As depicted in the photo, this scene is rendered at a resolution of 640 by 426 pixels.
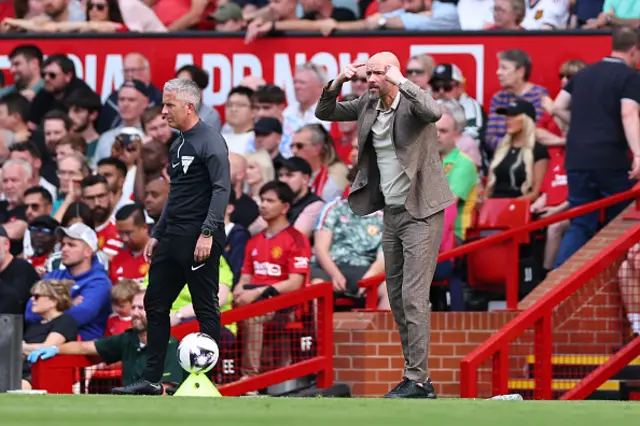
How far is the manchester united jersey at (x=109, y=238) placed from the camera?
13.7 meters

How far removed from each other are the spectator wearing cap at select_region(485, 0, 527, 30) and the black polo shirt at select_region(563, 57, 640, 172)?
1868mm

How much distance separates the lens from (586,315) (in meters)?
12.2

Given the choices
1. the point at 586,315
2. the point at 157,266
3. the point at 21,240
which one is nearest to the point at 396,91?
the point at 157,266

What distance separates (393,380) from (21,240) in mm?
3851

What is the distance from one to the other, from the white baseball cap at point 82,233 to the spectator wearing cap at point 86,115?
2220mm

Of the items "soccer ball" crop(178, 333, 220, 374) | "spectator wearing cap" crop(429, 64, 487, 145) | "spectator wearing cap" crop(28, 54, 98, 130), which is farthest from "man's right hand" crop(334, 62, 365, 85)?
"spectator wearing cap" crop(28, 54, 98, 130)

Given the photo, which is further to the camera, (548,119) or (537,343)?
(548,119)

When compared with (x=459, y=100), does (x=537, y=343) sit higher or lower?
lower

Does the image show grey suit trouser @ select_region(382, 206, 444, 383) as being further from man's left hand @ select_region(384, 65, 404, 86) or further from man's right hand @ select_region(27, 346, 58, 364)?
man's right hand @ select_region(27, 346, 58, 364)

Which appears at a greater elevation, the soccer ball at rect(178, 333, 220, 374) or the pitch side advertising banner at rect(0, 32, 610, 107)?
the pitch side advertising banner at rect(0, 32, 610, 107)

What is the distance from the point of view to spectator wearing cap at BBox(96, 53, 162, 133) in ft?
50.5

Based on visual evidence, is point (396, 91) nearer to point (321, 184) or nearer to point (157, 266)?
point (157, 266)

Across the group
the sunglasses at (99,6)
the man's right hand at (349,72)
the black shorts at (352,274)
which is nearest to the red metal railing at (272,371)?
the black shorts at (352,274)

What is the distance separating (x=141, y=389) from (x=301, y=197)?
13.3 feet
